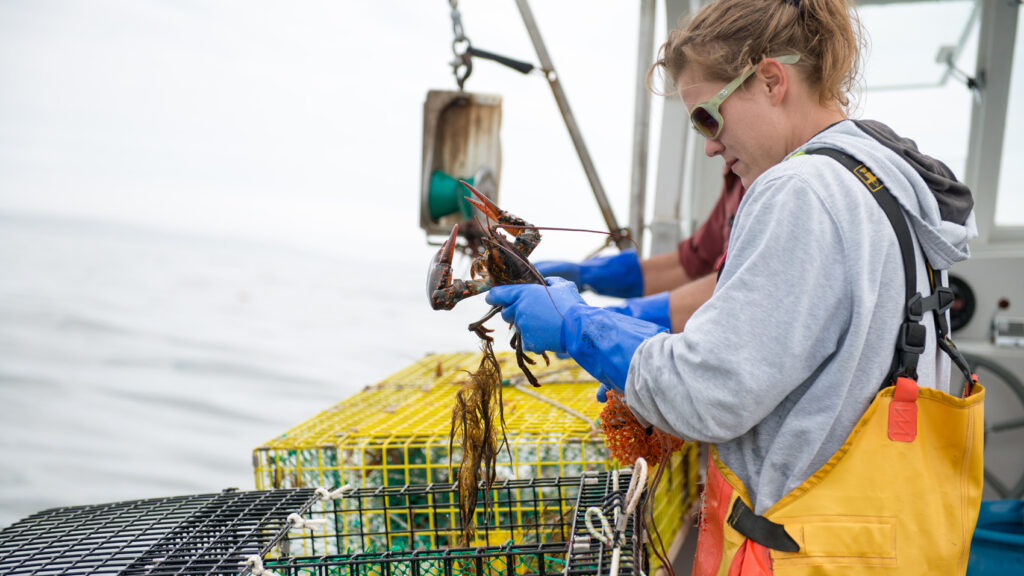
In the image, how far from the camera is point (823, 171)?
1041mm

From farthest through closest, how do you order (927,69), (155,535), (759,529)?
(927,69)
(155,535)
(759,529)

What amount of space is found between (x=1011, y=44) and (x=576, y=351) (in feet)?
10.5

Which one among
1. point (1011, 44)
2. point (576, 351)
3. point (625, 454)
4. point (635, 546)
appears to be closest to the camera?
point (635, 546)

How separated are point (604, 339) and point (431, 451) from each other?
36.6 inches

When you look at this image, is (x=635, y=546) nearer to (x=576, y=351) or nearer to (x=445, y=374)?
(x=576, y=351)

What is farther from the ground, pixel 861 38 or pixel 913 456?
pixel 861 38

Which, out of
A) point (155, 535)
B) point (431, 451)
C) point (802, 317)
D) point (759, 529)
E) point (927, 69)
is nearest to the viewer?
point (802, 317)

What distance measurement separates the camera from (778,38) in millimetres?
1149

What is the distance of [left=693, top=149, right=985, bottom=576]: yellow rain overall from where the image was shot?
3.49 ft

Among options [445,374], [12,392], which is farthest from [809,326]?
[12,392]

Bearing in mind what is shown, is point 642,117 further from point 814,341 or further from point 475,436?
point 814,341

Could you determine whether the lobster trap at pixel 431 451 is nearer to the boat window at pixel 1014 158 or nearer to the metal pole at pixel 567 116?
the metal pole at pixel 567 116

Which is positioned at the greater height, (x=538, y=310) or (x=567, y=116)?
(x=567, y=116)

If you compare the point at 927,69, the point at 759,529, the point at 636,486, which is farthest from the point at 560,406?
the point at 927,69
